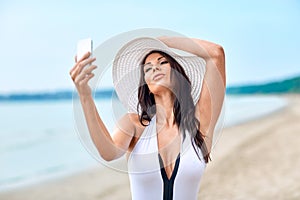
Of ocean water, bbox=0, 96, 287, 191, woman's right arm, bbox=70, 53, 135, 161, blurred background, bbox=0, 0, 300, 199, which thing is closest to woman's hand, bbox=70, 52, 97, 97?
woman's right arm, bbox=70, 53, 135, 161

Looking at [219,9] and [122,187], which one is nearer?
[122,187]

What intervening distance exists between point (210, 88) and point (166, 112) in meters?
0.09

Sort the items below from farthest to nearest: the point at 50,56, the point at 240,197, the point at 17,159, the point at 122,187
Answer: the point at 50,56
the point at 17,159
the point at 122,187
the point at 240,197

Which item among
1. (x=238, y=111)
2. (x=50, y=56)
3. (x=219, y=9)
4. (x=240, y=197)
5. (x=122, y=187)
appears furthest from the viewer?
(x=50, y=56)

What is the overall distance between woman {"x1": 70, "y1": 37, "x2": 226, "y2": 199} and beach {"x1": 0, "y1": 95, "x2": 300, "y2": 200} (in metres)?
2.10

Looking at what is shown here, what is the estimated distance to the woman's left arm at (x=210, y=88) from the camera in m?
0.90

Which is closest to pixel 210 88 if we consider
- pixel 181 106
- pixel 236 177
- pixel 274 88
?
pixel 181 106

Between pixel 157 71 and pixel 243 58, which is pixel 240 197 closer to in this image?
pixel 157 71

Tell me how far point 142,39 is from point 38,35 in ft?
26.4

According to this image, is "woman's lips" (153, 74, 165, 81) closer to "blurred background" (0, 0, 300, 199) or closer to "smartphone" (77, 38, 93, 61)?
"smartphone" (77, 38, 93, 61)

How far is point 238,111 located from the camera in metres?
7.58

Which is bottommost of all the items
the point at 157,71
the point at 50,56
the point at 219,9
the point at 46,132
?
the point at 46,132

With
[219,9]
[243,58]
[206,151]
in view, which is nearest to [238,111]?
[243,58]

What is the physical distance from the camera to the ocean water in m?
5.01
